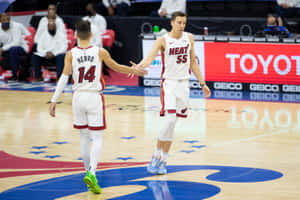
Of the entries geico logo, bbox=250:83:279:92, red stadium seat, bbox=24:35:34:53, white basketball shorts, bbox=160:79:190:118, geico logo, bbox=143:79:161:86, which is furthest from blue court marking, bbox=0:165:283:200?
red stadium seat, bbox=24:35:34:53

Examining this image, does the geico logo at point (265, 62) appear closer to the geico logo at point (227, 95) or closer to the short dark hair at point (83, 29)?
the geico logo at point (227, 95)

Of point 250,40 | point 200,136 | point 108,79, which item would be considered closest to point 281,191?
point 200,136

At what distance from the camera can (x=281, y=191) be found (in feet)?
21.1

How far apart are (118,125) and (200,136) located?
5.06 ft

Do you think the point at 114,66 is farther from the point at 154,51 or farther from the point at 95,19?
the point at 95,19

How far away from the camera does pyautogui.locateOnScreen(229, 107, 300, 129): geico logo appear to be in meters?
9.93

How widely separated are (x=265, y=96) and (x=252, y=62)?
842 mm

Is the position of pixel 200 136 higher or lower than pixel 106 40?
lower

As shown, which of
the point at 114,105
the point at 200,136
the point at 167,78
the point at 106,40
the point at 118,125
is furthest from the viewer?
the point at 106,40

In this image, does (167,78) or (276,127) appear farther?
(276,127)

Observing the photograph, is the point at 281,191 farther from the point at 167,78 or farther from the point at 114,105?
the point at 114,105

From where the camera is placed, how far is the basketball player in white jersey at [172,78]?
7109 mm

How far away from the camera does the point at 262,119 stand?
1039 centimetres

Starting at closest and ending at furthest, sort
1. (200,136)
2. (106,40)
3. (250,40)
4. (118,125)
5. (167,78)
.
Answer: (167,78)
(200,136)
(118,125)
(250,40)
(106,40)
